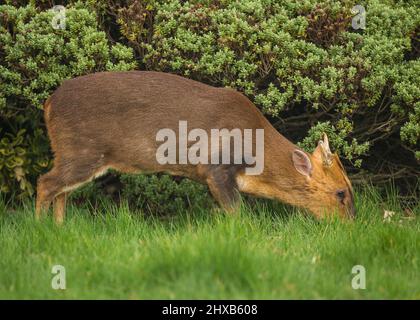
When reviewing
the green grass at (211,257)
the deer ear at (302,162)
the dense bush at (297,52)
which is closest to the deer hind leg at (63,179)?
the green grass at (211,257)

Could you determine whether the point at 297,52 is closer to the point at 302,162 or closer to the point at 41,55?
the point at 302,162

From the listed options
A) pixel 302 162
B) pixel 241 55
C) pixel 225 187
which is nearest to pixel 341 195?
pixel 302 162

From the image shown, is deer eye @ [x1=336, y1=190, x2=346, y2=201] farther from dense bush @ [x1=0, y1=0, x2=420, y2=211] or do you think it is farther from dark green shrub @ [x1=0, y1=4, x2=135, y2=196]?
dark green shrub @ [x1=0, y1=4, x2=135, y2=196]

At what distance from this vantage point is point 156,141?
7.03 metres

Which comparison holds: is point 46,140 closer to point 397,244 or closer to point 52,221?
point 52,221

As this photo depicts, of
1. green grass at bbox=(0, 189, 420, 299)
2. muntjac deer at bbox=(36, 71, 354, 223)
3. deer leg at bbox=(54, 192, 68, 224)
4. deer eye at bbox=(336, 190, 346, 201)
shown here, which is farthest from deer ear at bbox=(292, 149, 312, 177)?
deer leg at bbox=(54, 192, 68, 224)

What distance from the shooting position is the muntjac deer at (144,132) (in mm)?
6918

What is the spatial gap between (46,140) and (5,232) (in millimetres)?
1589

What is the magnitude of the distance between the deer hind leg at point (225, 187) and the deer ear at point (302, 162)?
59 cm

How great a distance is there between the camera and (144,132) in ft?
23.0

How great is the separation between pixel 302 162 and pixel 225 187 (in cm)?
75

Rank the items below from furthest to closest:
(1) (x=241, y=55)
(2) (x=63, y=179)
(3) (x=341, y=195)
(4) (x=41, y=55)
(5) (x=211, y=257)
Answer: (1) (x=241, y=55)
(4) (x=41, y=55)
(3) (x=341, y=195)
(2) (x=63, y=179)
(5) (x=211, y=257)

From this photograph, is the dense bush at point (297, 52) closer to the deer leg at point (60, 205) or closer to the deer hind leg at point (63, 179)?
the deer hind leg at point (63, 179)

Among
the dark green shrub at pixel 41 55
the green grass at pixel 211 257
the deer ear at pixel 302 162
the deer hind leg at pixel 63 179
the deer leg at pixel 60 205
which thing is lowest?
the green grass at pixel 211 257
